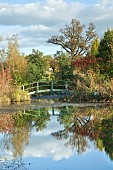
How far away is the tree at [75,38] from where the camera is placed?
127ft

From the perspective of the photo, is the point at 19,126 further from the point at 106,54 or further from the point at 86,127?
the point at 106,54

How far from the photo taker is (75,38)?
39188 mm

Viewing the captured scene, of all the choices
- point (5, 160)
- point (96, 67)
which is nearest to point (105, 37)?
point (96, 67)

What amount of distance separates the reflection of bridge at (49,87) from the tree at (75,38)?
34.0ft

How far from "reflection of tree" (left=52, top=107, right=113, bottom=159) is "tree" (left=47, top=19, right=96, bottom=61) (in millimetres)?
20134

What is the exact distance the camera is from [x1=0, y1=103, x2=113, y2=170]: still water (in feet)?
27.4

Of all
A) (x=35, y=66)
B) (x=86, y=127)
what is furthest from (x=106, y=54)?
(x=86, y=127)

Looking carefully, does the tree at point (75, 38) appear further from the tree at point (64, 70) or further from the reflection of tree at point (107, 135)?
the reflection of tree at point (107, 135)

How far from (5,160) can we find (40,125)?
5.74 meters

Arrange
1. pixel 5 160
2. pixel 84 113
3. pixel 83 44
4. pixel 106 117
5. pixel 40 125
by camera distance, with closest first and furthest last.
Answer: pixel 5 160
pixel 40 125
pixel 106 117
pixel 84 113
pixel 83 44

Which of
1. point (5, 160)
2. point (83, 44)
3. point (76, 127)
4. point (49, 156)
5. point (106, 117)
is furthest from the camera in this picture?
point (83, 44)

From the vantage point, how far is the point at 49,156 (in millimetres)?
9234

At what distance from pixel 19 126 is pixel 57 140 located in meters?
2.75

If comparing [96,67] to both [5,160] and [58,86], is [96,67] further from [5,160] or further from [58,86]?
[5,160]
